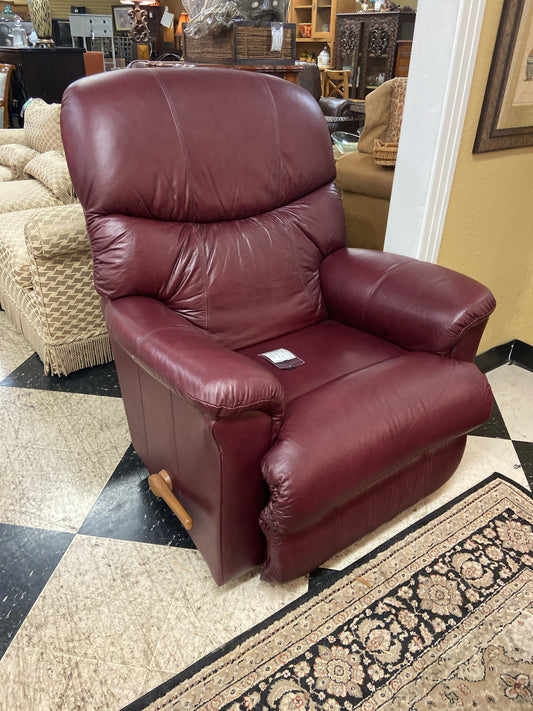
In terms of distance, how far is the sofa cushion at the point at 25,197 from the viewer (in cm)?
239

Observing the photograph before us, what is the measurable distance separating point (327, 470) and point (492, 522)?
69 centimetres

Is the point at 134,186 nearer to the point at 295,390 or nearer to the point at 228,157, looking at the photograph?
the point at 228,157

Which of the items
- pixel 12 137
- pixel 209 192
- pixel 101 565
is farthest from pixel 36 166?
pixel 101 565

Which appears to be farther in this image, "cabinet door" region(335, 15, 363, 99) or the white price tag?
"cabinet door" region(335, 15, 363, 99)

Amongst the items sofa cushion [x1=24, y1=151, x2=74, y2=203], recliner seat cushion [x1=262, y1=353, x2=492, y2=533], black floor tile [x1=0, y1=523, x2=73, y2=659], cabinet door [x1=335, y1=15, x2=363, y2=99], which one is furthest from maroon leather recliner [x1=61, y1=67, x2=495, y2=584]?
cabinet door [x1=335, y1=15, x2=363, y2=99]

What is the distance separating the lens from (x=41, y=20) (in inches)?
191

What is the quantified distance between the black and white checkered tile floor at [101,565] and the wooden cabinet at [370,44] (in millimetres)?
3978

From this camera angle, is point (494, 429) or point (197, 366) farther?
point (494, 429)

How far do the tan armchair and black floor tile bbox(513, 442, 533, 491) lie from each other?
91 cm

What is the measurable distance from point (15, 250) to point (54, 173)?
0.64 metres

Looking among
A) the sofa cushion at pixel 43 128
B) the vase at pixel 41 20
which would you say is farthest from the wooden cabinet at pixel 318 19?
the sofa cushion at pixel 43 128

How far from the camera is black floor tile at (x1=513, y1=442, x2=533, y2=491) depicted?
5.29ft

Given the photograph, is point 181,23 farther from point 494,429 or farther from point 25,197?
point 494,429

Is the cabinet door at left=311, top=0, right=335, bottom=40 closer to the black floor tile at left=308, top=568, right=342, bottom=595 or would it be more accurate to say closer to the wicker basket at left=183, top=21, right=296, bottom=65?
the wicker basket at left=183, top=21, right=296, bottom=65
